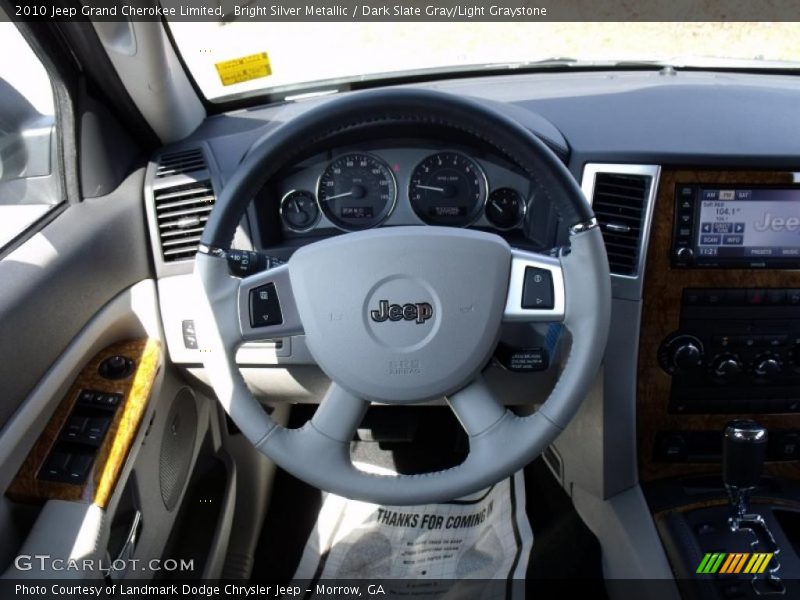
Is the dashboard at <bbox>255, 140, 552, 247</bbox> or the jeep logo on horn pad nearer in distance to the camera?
the jeep logo on horn pad

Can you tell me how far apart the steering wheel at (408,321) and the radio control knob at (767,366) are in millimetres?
635

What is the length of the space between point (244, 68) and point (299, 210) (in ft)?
1.58

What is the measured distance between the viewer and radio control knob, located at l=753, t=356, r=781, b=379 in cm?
158

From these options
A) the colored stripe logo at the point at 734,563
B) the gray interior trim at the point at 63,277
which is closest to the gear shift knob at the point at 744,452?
the colored stripe logo at the point at 734,563

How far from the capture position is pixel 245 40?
1802 mm

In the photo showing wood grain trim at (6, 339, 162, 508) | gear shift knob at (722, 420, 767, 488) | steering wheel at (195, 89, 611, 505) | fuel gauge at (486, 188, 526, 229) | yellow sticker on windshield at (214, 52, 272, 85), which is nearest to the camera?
steering wheel at (195, 89, 611, 505)

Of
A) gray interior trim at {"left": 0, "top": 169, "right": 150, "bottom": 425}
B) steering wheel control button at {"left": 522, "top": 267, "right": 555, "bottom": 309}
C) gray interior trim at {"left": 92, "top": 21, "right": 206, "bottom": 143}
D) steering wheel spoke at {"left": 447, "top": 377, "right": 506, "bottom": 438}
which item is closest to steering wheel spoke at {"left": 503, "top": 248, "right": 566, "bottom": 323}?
steering wheel control button at {"left": 522, "top": 267, "right": 555, "bottom": 309}

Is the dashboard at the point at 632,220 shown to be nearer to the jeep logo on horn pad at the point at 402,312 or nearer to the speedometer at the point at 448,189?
the speedometer at the point at 448,189

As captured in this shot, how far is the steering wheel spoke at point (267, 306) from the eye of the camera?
1.19m

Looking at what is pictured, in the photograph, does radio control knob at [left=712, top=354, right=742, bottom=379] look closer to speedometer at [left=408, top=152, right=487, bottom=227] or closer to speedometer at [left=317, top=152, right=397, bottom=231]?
speedometer at [left=408, top=152, right=487, bottom=227]

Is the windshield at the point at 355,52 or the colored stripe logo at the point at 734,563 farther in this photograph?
the windshield at the point at 355,52

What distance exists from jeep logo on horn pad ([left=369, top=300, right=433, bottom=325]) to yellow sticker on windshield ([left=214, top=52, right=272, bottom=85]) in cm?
93

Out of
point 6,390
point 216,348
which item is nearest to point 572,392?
point 216,348

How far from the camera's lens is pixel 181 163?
5.19 feet
